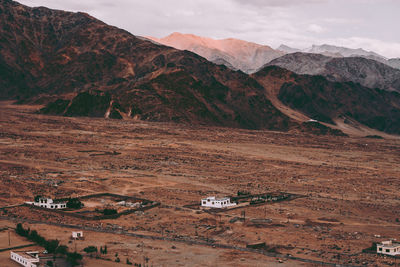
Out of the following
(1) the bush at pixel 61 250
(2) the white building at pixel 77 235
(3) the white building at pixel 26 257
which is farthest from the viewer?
(2) the white building at pixel 77 235

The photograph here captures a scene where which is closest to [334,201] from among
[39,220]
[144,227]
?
[144,227]

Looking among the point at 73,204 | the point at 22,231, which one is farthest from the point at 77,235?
the point at 73,204

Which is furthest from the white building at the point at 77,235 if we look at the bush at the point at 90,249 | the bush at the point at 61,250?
the bush at the point at 61,250

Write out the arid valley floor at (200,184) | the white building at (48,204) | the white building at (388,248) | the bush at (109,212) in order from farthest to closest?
1. the white building at (48,204)
2. the bush at (109,212)
3. the arid valley floor at (200,184)
4. the white building at (388,248)

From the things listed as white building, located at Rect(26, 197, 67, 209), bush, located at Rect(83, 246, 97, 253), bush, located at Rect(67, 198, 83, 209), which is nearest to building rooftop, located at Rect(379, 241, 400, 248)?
bush, located at Rect(83, 246, 97, 253)

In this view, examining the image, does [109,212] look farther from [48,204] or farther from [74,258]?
[74,258]

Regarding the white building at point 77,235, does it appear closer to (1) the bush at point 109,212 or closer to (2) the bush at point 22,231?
(2) the bush at point 22,231
